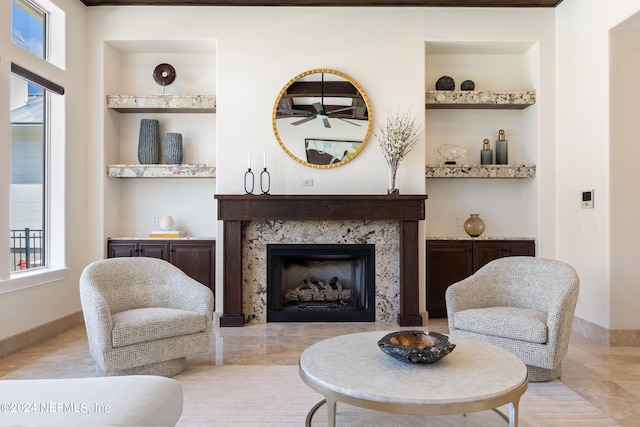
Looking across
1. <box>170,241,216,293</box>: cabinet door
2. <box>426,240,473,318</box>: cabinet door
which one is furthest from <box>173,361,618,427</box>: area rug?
<box>426,240,473,318</box>: cabinet door

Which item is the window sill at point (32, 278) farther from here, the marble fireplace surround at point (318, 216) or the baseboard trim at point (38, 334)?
the marble fireplace surround at point (318, 216)

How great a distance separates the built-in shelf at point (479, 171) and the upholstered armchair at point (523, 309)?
1.51m

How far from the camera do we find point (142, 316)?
2.89 m

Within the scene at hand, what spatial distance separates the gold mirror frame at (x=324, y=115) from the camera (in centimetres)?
457

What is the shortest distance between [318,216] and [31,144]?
8.81 ft

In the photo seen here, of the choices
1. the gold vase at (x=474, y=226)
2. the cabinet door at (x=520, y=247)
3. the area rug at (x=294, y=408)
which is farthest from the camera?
the gold vase at (x=474, y=226)

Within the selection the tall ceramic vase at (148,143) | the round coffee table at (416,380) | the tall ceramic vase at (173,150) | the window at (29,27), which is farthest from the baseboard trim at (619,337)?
the window at (29,27)

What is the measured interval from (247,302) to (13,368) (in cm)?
203

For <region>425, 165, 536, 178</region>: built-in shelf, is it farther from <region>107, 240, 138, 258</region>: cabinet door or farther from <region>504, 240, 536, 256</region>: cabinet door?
<region>107, 240, 138, 258</region>: cabinet door

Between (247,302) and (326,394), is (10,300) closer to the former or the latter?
(247,302)

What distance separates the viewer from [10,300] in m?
3.49

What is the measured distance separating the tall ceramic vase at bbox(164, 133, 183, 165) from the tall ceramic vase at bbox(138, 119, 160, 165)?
12cm

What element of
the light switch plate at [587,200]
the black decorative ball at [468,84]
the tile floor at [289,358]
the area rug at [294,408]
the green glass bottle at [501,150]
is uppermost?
the black decorative ball at [468,84]

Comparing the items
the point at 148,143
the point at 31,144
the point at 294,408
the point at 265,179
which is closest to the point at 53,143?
the point at 31,144
